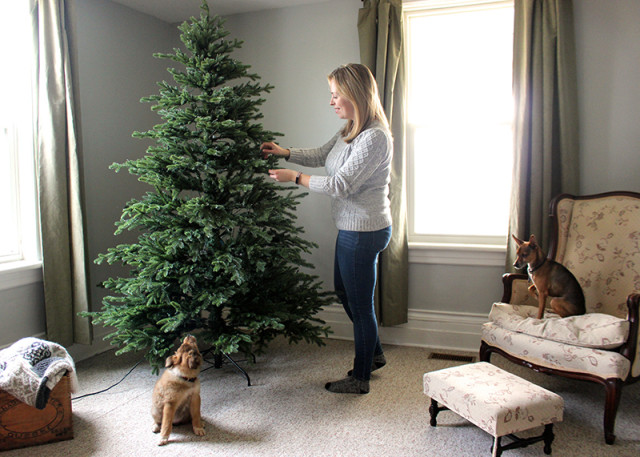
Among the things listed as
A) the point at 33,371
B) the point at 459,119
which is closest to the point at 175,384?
the point at 33,371

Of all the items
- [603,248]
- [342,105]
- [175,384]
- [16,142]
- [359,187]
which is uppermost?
[342,105]

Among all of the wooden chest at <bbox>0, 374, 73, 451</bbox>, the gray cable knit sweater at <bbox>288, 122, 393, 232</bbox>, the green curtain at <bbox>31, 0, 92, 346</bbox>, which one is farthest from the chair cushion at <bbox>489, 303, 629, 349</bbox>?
the green curtain at <bbox>31, 0, 92, 346</bbox>

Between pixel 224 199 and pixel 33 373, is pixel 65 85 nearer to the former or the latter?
pixel 224 199

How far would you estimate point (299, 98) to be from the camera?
3.56m

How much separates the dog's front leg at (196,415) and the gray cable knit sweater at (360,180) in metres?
1.02

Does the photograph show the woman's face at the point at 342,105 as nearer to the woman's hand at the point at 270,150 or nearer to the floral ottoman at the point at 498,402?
the woman's hand at the point at 270,150

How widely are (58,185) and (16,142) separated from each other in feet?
1.20

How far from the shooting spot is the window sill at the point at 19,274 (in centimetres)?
270

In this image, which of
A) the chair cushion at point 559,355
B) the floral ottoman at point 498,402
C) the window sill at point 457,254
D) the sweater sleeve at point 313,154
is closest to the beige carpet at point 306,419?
the floral ottoman at point 498,402

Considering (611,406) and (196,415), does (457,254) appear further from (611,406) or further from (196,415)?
(196,415)

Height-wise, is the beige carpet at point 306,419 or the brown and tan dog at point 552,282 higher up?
the brown and tan dog at point 552,282

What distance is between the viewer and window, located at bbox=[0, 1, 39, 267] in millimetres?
2824

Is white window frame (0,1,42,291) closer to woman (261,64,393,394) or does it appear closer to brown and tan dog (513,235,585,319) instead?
woman (261,64,393,394)

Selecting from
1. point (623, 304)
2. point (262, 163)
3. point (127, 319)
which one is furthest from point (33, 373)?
point (623, 304)
